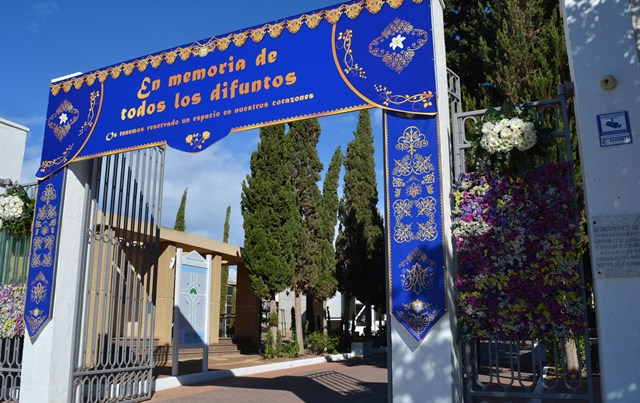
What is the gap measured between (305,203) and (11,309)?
12.1m

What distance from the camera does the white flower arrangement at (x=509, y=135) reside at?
218 inches

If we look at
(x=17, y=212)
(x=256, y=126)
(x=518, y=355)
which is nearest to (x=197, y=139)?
(x=256, y=126)

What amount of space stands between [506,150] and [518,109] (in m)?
0.49

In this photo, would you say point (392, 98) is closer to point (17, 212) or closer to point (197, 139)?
point (197, 139)

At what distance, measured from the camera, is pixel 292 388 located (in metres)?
10.6

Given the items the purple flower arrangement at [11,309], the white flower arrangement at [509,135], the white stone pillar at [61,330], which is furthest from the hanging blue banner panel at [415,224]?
the purple flower arrangement at [11,309]

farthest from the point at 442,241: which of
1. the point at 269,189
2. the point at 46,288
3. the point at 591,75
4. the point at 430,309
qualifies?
the point at 269,189

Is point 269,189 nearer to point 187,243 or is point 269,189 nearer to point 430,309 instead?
point 187,243

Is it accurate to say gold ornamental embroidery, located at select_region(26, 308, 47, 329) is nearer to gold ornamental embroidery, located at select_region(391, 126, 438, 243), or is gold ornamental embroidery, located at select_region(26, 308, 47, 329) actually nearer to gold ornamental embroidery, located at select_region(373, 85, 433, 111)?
gold ornamental embroidery, located at select_region(391, 126, 438, 243)

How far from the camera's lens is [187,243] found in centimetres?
1717

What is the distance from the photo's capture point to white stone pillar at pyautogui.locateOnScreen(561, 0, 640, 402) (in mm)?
4605

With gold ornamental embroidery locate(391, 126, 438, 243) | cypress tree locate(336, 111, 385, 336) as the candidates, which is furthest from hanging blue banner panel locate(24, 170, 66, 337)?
cypress tree locate(336, 111, 385, 336)

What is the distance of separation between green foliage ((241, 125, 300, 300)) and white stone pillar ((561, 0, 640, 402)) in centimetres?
1336

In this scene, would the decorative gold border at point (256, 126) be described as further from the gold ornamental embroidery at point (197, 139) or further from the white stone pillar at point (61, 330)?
the white stone pillar at point (61, 330)
